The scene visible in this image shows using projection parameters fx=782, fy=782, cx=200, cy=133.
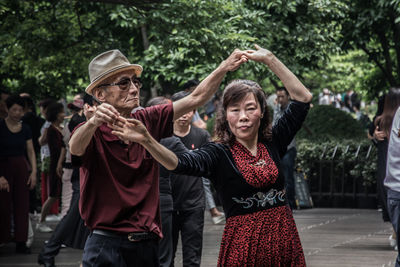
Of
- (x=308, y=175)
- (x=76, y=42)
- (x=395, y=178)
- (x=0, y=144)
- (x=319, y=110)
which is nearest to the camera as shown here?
(x=395, y=178)

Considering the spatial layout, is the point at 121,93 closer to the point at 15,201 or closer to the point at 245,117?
the point at 245,117

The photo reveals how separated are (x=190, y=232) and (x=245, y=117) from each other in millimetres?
2807

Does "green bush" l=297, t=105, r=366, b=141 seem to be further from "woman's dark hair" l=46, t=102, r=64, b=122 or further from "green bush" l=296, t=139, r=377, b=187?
"woman's dark hair" l=46, t=102, r=64, b=122

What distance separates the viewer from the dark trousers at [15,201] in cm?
1027

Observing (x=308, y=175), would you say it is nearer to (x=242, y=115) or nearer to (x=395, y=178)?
(x=395, y=178)

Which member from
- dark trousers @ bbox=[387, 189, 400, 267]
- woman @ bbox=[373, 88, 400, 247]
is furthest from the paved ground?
dark trousers @ bbox=[387, 189, 400, 267]

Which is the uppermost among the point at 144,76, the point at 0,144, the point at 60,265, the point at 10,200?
the point at 144,76

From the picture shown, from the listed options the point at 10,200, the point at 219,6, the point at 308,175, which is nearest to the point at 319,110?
the point at 308,175

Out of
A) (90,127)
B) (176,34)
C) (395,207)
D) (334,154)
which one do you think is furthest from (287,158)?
(90,127)

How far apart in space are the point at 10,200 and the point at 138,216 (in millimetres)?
6290

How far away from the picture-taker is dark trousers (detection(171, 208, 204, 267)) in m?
6.96

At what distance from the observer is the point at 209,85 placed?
4523 mm

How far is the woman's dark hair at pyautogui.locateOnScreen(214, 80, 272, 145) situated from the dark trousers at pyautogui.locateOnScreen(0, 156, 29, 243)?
248 inches

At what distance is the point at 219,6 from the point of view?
10.4m
